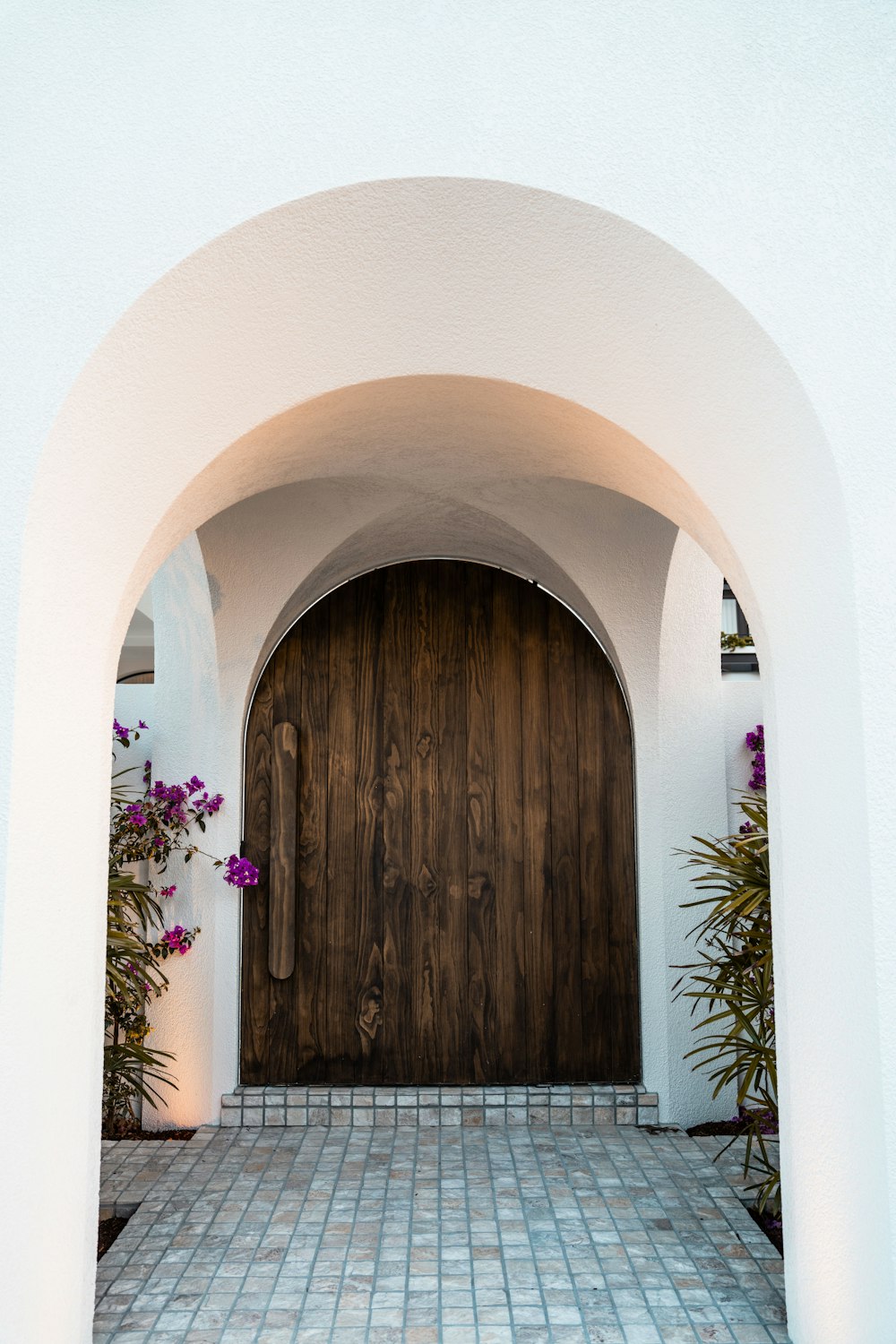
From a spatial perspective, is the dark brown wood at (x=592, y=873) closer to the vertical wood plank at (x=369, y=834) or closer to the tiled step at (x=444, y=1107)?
the tiled step at (x=444, y=1107)

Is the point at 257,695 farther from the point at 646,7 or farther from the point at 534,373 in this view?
the point at 646,7

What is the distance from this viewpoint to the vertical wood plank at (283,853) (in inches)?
173

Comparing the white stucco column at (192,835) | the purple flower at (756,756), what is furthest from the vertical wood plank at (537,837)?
the white stucco column at (192,835)

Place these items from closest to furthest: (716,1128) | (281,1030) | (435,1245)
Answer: (435,1245) < (716,1128) < (281,1030)

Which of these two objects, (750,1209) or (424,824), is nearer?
(750,1209)

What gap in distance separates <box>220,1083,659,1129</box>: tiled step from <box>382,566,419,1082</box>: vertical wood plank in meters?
0.17

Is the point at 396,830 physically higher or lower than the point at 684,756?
lower

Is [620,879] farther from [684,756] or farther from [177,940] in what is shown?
[177,940]

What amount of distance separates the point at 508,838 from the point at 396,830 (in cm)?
48

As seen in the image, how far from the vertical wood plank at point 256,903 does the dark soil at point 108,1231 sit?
3.50ft

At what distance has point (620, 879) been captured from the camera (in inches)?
175

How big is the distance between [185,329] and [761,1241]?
2.86 m

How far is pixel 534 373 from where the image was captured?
262cm

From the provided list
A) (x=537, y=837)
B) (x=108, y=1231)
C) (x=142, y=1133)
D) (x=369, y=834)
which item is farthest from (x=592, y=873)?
(x=108, y=1231)
